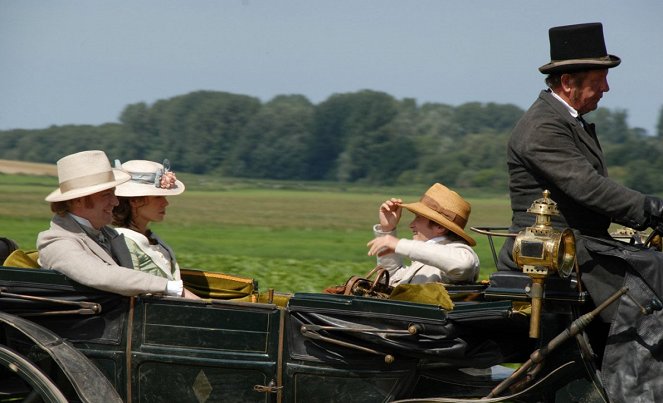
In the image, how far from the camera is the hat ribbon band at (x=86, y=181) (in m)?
4.66

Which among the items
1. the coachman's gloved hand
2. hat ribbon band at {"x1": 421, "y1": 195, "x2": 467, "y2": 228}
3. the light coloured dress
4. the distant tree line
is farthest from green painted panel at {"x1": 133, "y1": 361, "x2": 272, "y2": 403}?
the distant tree line

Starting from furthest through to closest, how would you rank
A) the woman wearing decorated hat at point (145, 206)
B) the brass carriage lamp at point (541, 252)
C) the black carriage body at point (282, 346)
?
the woman wearing decorated hat at point (145, 206) < the black carriage body at point (282, 346) < the brass carriage lamp at point (541, 252)

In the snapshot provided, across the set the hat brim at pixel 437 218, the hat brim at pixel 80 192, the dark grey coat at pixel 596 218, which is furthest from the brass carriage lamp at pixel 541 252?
the hat brim at pixel 80 192

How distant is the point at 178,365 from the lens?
4395 millimetres

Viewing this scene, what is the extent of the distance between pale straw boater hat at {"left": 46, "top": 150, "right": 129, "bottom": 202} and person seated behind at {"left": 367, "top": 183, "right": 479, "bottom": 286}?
1257 mm

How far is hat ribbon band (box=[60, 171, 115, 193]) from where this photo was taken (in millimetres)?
4664

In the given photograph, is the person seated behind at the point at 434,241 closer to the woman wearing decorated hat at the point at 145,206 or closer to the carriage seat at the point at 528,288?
the carriage seat at the point at 528,288

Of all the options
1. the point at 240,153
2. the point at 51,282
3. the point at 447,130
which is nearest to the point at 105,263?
the point at 51,282

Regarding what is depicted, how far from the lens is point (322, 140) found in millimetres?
57375

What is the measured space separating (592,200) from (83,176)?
216 centimetres

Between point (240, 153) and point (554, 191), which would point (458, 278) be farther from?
point (240, 153)

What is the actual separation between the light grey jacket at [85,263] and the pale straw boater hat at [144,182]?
1.63ft

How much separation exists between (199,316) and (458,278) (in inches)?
54.9

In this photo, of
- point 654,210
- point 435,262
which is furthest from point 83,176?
point 654,210
